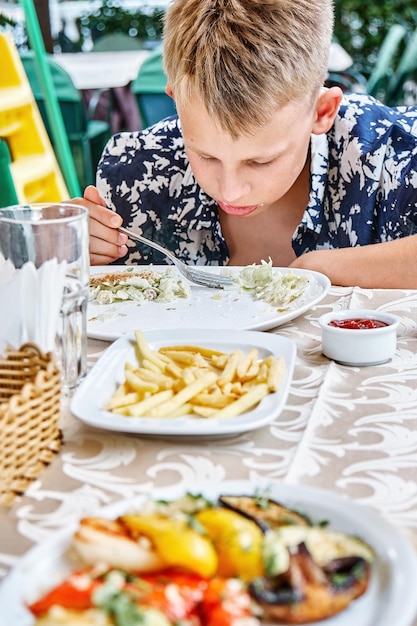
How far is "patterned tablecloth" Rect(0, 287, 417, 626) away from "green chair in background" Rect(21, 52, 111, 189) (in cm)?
353

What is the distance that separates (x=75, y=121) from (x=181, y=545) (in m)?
A: 4.19

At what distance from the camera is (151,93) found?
4.05 m

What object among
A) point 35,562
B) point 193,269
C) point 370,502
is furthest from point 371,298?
point 35,562

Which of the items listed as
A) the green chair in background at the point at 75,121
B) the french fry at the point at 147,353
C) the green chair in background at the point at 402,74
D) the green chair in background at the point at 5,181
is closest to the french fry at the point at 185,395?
the french fry at the point at 147,353

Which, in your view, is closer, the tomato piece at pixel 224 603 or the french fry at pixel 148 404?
the tomato piece at pixel 224 603

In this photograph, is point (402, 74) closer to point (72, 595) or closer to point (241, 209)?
point (241, 209)

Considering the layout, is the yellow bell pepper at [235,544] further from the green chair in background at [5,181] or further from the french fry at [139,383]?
the green chair in background at [5,181]

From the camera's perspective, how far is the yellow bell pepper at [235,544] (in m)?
0.66

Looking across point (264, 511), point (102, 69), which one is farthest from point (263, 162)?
point (102, 69)

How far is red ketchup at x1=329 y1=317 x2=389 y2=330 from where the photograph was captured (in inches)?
49.8

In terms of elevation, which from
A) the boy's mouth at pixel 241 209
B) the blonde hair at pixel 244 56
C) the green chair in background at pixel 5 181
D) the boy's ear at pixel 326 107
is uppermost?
the blonde hair at pixel 244 56

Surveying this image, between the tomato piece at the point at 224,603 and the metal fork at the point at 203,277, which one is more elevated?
the tomato piece at the point at 224,603

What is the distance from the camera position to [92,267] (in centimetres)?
177

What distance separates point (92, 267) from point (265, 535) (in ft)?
3.82
